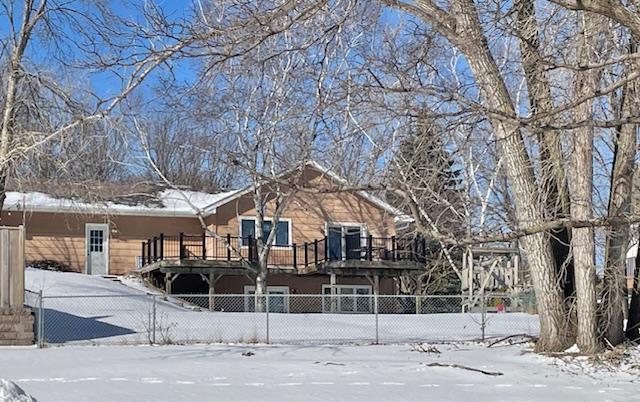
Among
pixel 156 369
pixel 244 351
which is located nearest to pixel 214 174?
pixel 244 351

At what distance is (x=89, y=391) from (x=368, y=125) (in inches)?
202

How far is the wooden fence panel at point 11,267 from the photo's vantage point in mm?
15906

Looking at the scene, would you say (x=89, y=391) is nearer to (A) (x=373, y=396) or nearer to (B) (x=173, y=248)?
(A) (x=373, y=396)

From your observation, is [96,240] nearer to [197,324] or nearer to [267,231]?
[267,231]

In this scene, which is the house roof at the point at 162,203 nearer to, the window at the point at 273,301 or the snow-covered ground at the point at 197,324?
the snow-covered ground at the point at 197,324

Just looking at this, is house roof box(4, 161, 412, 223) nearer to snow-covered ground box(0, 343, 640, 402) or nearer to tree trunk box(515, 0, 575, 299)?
tree trunk box(515, 0, 575, 299)

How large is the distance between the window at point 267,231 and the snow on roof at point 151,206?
1345 mm

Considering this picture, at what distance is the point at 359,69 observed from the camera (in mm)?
12211

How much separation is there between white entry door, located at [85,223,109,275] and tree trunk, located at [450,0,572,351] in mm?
19314

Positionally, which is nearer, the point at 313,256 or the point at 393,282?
the point at 313,256

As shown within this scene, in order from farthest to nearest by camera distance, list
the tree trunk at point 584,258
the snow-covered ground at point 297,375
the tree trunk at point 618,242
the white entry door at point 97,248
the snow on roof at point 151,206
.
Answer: the white entry door at point 97,248 < the snow on roof at point 151,206 < the tree trunk at point 618,242 < the tree trunk at point 584,258 < the snow-covered ground at point 297,375

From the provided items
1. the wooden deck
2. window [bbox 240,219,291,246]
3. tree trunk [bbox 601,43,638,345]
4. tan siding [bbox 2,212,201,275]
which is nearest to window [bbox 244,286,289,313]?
the wooden deck

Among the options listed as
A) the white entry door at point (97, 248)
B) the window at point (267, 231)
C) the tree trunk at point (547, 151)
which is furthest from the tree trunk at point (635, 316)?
the white entry door at point (97, 248)

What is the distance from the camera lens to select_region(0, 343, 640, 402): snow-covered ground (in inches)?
425
